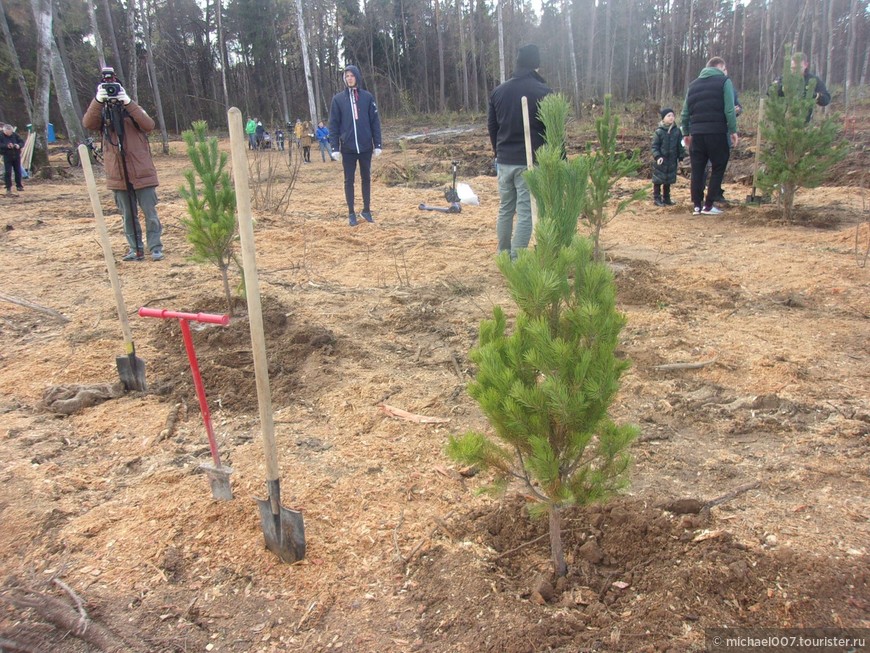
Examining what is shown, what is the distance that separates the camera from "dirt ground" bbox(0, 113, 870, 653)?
195 cm

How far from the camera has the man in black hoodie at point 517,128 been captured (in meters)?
5.06

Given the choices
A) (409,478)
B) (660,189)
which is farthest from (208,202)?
(660,189)

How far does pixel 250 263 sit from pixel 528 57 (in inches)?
155

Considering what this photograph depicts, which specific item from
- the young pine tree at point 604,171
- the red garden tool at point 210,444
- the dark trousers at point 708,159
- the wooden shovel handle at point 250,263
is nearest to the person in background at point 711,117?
the dark trousers at point 708,159

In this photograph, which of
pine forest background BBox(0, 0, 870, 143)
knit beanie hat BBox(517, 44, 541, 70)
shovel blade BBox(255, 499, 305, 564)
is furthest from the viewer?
pine forest background BBox(0, 0, 870, 143)

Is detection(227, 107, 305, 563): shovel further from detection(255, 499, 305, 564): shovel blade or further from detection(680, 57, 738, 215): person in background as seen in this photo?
→ detection(680, 57, 738, 215): person in background

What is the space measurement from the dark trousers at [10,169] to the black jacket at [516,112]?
11.9m

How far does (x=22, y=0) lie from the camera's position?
2706cm

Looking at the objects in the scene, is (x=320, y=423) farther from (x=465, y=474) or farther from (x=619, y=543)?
(x=619, y=543)

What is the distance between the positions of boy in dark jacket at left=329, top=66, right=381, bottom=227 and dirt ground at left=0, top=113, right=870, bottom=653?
2.66 metres

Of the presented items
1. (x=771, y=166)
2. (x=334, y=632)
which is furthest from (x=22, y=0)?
(x=334, y=632)

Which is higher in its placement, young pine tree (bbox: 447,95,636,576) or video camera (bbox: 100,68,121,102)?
video camera (bbox: 100,68,121,102)

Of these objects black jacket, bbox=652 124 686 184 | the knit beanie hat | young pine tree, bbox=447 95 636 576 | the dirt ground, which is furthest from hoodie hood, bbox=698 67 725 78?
young pine tree, bbox=447 95 636 576

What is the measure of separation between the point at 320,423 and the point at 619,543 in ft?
5.80
